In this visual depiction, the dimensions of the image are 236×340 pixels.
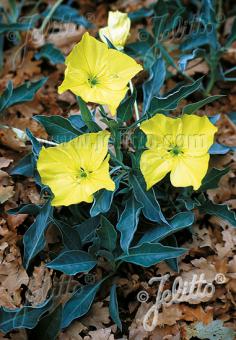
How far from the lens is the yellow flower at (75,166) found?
1538 mm

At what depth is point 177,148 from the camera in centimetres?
161

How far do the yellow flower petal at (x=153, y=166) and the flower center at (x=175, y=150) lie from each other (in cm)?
3

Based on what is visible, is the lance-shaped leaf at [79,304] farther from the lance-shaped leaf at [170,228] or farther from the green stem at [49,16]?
the green stem at [49,16]

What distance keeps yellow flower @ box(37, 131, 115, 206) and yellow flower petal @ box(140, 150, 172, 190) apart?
121 mm

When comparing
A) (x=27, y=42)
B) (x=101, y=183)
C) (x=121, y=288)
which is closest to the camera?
(x=101, y=183)

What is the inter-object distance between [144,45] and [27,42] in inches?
24.2

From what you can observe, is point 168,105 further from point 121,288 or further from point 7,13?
point 7,13

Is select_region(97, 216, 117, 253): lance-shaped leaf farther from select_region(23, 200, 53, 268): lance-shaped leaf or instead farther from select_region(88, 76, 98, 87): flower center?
select_region(88, 76, 98, 87): flower center

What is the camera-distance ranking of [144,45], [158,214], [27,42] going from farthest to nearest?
[27,42] → [144,45] → [158,214]

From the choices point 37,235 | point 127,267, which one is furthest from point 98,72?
point 127,267

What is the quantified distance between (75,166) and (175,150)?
1.03 ft

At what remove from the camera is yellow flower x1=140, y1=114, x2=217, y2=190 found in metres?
1.57

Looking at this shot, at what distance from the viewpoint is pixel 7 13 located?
266 centimetres

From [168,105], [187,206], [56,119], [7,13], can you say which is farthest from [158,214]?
[7,13]
